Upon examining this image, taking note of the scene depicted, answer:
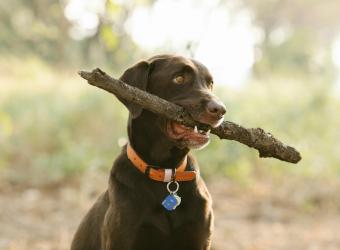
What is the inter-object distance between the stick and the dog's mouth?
7 centimetres

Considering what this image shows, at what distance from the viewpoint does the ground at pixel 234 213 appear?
695 cm

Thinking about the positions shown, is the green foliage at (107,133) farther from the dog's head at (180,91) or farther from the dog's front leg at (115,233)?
the dog's front leg at (115,233)

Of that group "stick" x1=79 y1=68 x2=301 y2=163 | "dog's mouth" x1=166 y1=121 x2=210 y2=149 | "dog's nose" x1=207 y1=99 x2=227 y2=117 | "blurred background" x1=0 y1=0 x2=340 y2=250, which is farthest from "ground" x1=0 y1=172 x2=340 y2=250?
"dog's nose" x1=207 y1=99 x2=227 y2=117

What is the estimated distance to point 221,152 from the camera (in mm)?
9477

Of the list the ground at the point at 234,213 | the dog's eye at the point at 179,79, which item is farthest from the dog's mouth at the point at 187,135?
the ground at the point at 234,213

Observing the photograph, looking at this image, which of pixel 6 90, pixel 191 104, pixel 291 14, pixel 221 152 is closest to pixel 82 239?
pixel 191 104

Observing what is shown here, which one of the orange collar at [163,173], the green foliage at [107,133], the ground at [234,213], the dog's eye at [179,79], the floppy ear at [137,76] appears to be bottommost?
the orange collar at [163,173]

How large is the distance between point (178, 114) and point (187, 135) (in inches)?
8.0

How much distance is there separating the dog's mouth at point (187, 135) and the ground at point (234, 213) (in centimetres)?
283

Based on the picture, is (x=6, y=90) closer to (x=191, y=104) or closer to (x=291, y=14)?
(x=191, y=104)

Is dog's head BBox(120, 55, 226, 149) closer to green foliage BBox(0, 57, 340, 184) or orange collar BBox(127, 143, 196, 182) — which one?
orange collar BBox(127, 143, 196, 182)

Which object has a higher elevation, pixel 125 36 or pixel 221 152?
pixel 125 36

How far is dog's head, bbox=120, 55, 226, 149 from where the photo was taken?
3766 millimetres

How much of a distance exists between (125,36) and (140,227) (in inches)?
351
